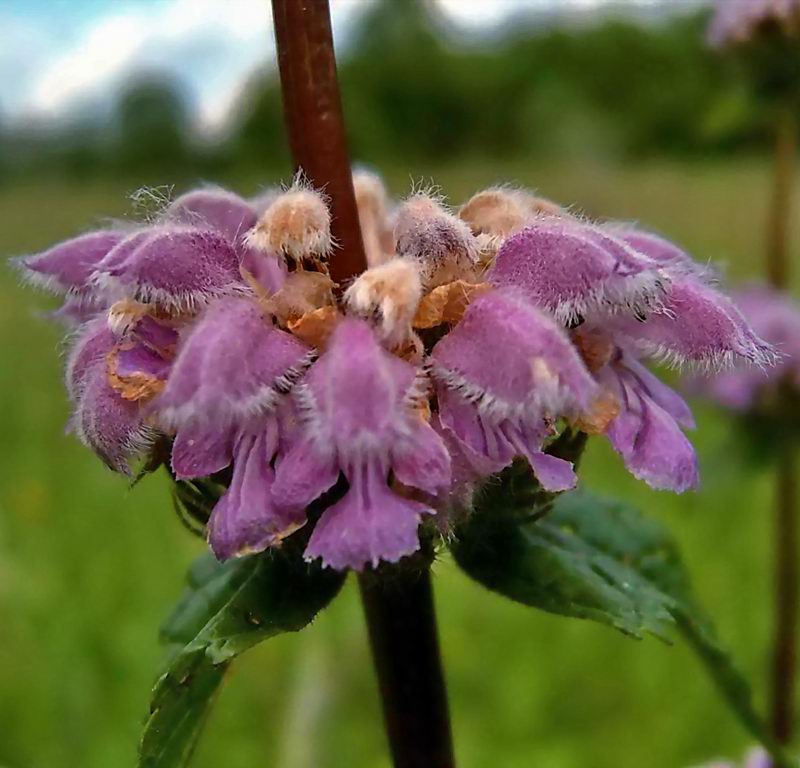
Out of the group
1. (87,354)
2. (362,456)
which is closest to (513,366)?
(362,456)

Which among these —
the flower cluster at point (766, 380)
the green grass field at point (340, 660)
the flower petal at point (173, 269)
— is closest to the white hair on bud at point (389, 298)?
the flower petal at point (173, 269)

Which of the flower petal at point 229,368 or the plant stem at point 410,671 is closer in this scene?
the flower petal at point 229,368

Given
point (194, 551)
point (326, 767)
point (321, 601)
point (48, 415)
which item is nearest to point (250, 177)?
point (48, 415)

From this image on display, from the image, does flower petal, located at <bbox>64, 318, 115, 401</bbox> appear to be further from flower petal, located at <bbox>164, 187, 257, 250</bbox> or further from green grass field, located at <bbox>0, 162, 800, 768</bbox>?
green grass field, located at <bbox>0, 162, 800, 768</bbox>

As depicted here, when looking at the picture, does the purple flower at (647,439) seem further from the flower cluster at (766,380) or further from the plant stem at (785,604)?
the flower cluster at (766,380)

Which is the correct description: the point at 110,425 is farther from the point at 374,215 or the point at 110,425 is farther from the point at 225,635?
the point at 374,215

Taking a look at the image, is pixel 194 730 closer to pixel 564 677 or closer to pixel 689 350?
pixel 689 350
